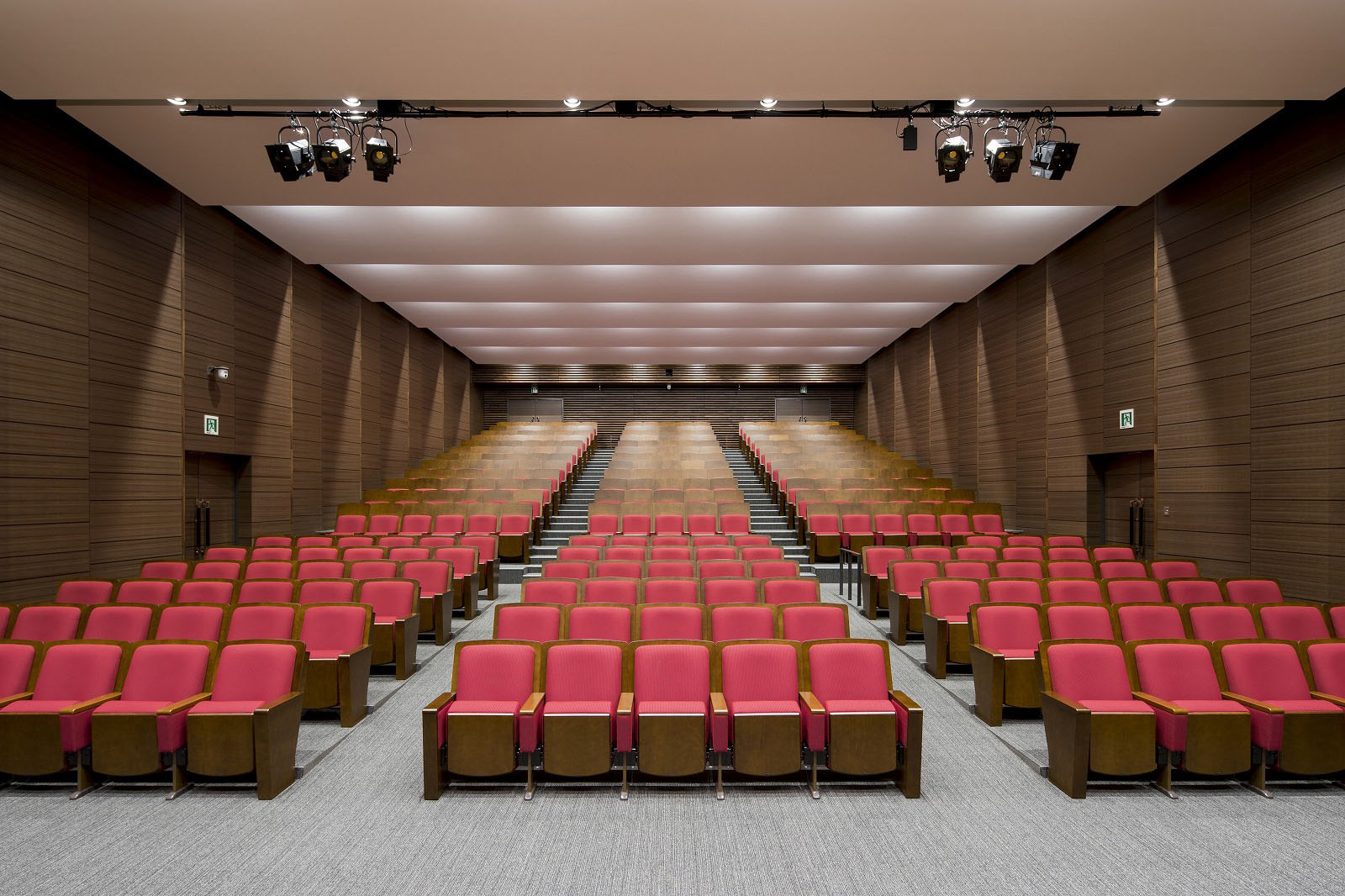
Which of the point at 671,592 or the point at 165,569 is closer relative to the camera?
the point at 671,592

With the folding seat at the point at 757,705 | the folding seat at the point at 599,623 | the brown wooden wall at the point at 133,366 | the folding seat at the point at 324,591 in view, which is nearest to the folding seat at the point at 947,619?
the folding seat at the point at 757,705

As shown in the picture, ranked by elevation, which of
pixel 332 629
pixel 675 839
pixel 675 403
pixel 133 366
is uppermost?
pixel 675 403

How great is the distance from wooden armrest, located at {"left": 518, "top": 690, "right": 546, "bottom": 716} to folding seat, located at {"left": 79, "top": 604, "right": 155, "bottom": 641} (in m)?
2.10

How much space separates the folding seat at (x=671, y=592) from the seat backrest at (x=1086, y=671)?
70.8 inches

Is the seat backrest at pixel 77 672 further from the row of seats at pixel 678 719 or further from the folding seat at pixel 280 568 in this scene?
the folding seat at pixel 280 568

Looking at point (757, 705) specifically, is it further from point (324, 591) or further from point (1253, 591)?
point (1253, 591)

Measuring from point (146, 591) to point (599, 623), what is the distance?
274cm

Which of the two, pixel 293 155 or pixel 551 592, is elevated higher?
pixel 293 155

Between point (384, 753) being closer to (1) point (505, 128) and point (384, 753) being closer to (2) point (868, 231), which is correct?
(1) point (505, 128)

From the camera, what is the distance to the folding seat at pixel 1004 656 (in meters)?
3.37

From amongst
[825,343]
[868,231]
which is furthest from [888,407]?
[868,231]

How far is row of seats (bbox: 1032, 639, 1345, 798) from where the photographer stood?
2.65 m

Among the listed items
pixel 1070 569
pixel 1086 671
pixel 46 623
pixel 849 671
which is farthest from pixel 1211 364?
pixel 46 623

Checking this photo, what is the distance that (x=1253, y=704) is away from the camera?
9.05ft
